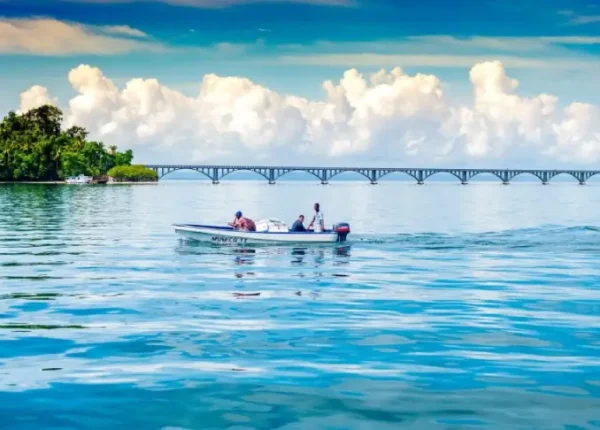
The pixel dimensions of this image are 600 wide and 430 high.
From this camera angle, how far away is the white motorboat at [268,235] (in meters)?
44.4

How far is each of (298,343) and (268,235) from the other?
2560cm

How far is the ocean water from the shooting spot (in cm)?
1385

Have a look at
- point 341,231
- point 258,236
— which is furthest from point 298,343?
point 341,231

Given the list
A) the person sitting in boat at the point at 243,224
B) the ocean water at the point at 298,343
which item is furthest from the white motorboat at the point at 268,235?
the ocean water at the point at 298,343

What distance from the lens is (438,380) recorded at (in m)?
15.6

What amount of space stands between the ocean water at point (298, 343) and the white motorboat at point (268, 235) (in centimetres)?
533

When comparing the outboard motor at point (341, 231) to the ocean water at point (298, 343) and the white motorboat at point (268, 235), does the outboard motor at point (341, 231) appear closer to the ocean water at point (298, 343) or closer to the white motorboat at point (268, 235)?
the white motorboat at point (268, 235)

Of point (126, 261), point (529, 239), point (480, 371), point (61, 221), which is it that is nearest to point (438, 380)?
point (480, 371)

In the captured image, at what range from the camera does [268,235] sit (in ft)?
145

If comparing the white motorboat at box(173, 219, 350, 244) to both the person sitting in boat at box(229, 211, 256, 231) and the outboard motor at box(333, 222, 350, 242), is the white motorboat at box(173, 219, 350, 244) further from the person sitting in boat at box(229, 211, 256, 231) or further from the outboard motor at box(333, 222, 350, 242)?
the person sitting in boat at box(229, 211, 256, 231)

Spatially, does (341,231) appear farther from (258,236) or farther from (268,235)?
(258,236)

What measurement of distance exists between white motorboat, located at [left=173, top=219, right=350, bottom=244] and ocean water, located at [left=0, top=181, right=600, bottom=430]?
210 inches

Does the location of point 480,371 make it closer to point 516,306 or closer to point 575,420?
point 575,420

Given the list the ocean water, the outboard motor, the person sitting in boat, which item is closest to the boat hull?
the outboard motor
